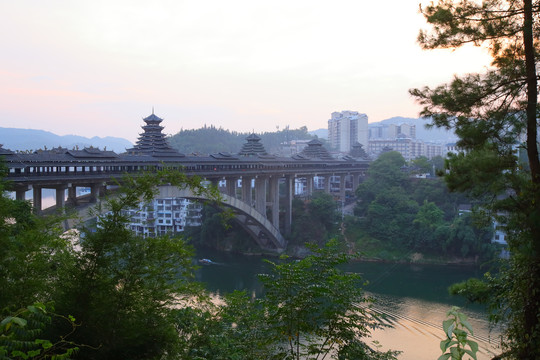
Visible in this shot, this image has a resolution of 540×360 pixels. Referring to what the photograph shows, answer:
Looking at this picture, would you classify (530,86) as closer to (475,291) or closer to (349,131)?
(475,291)

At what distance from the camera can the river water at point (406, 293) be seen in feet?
42.4

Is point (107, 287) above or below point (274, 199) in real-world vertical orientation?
above

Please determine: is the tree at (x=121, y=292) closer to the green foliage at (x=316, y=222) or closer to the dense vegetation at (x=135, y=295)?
the dense vegetation at (x=135, y=295)

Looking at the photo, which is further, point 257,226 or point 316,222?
point 316,222

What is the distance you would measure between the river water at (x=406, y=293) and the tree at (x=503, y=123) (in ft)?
20.1

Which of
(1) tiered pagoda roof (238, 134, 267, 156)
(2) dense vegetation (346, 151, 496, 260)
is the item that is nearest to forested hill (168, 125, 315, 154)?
(1) tiered pagoda roof (238, 134, 267, 156)

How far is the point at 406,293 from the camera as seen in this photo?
18609 millimetres

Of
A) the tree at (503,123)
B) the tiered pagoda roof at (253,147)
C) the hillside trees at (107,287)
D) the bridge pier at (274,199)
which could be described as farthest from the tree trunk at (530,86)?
the tiered pagoda roof at (253,147)

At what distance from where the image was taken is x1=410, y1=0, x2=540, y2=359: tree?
4438 mm

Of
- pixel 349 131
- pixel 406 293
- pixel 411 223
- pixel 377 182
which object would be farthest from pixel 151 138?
pixel 349 131

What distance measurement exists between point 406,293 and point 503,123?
48.7ft

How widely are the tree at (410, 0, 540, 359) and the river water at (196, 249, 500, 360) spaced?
6131 mm

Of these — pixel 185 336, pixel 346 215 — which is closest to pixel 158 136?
pixel 346 215

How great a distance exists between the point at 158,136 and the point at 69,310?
19.9 metres
